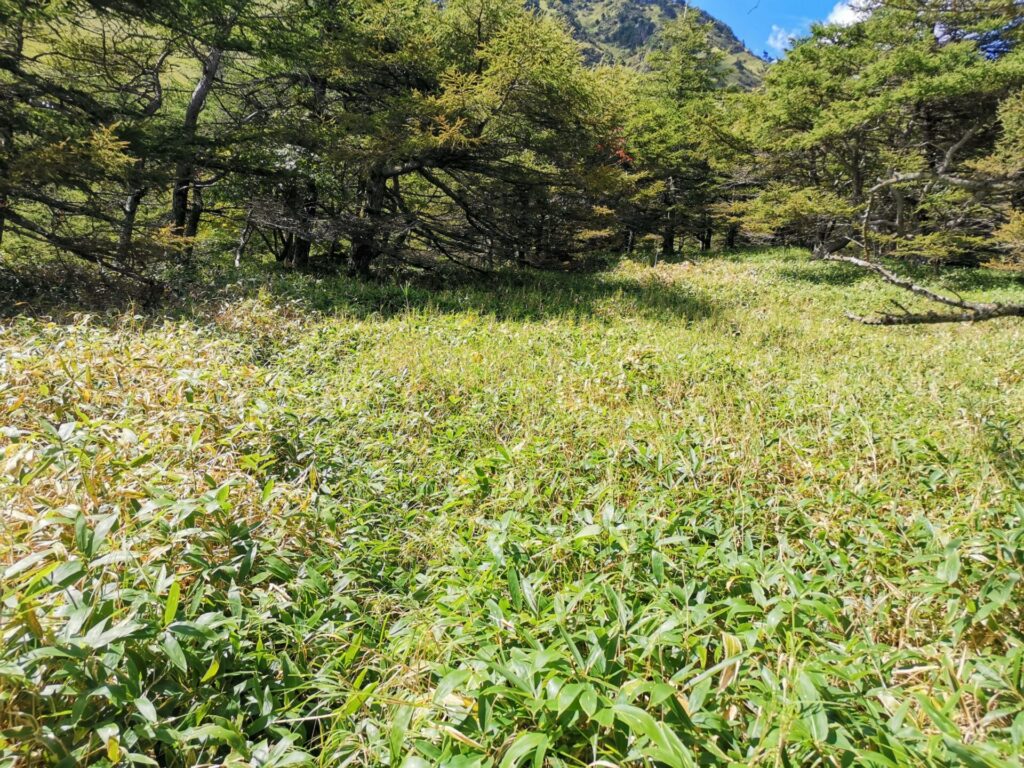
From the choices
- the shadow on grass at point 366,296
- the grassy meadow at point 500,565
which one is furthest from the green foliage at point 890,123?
the grassy meadow at point 500,565

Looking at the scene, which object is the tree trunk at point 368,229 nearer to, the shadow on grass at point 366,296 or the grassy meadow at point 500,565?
the shadow on grass at point 366,296

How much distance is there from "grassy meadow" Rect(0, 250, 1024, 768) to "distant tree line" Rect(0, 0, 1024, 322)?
154 cm

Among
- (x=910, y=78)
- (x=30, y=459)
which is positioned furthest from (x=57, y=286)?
(x=910, y=78)

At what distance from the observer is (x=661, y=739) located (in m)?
1.36

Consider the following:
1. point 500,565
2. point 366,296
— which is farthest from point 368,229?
point 500,565

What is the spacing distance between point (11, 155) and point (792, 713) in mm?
11573

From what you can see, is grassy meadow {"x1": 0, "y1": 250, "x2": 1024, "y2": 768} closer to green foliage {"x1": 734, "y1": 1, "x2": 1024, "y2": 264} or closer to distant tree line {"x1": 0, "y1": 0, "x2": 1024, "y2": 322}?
distant tree line {"x1": 0, "y1": 0, "x2": 1024, "y2": 322}

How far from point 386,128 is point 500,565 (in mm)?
10555

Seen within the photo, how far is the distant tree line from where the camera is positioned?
8.48m

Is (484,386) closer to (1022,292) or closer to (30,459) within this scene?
(30,459)

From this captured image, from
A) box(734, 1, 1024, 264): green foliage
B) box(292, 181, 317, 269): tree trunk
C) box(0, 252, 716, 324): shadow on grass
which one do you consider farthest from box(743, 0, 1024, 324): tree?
box(292, 181, 317, 269): tree trunk

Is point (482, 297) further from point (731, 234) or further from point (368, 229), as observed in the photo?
point (731, 234)

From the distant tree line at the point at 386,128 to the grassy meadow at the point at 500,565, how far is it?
1536mm

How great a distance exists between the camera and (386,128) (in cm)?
1030
